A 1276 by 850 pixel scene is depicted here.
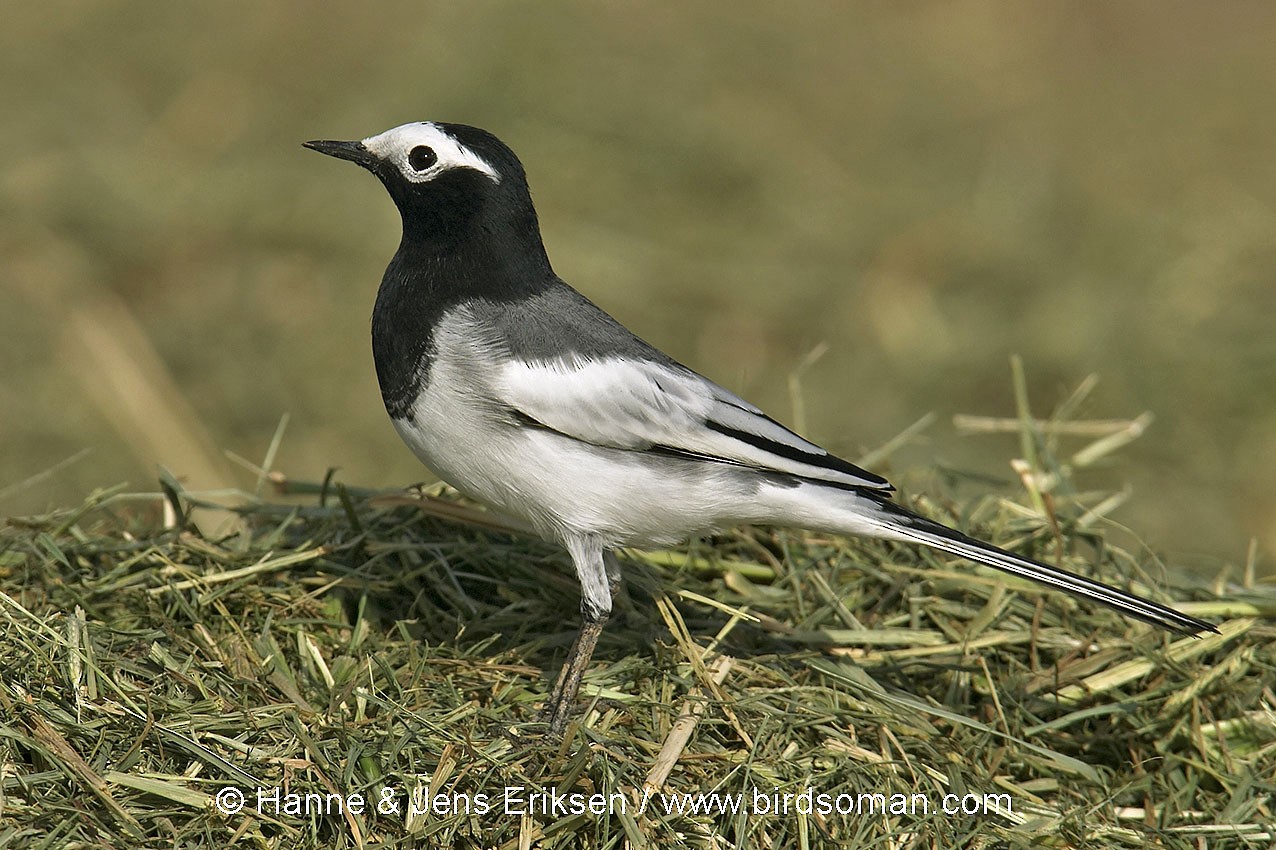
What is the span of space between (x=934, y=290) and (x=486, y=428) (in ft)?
18.0

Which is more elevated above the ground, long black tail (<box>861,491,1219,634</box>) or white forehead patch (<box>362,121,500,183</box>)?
white forehead patch (<box>362,121,500,183</box>)

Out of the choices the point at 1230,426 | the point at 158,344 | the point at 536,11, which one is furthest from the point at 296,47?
the point at 1230,426

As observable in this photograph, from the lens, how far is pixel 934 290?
890 centimetres

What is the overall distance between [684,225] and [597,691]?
220 inches

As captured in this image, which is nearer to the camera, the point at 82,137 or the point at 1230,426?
the point at 1230,426

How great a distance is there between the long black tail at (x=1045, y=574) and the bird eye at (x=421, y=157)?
1792mm

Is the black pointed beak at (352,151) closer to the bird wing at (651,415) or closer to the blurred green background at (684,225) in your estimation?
the bird wing at (651,415)

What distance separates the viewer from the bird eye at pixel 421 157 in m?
4.31

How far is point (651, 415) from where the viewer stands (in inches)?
164

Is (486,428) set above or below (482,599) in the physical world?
above

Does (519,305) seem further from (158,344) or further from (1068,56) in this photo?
(1068,56)

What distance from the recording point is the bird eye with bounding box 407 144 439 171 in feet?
14.1

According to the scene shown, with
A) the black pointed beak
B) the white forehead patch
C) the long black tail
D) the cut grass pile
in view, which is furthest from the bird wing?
the black pointed beak

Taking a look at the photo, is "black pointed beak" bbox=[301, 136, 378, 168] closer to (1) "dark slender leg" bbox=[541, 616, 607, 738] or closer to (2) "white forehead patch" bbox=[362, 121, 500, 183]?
(2) "white forehead patch" bbox=[362, 121, 500, 183]
